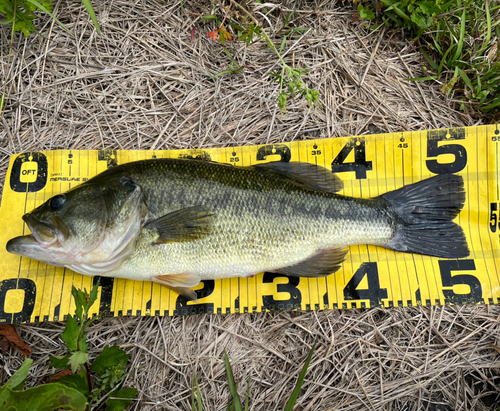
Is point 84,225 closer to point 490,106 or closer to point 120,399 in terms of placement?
point 120,399

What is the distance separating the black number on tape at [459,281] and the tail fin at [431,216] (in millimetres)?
107

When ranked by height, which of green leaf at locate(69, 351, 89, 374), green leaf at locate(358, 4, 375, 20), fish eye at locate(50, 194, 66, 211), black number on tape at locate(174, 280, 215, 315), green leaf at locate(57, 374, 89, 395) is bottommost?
green leaf at locate(57, 374, 89, 395)

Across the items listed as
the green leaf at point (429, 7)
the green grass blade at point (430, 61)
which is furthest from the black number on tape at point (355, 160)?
the green leaf at point (429, 7)

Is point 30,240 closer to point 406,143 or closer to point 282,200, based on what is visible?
point 282,200

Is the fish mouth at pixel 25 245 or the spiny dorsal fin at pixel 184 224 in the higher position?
the spiny dorsal fin at pixel 184 224

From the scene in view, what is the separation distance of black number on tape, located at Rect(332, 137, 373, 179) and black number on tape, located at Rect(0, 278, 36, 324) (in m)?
3.09

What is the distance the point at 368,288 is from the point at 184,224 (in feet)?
5.85

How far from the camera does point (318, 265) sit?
2852 mm

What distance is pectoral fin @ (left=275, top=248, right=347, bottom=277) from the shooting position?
2.84m

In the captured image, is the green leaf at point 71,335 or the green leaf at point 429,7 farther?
the green leaf at point 429,7

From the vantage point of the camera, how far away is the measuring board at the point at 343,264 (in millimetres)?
2963

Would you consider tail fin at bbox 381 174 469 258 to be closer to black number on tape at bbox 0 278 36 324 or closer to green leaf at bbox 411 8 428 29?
green leaf at bbox 411 8 428 29

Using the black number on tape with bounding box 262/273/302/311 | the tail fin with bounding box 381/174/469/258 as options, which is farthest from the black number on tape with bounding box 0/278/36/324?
the tail fin with bounding box 381/174/469/258

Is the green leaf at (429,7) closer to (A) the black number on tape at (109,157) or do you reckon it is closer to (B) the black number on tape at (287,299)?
(B) the black number on tape at (287,299)
